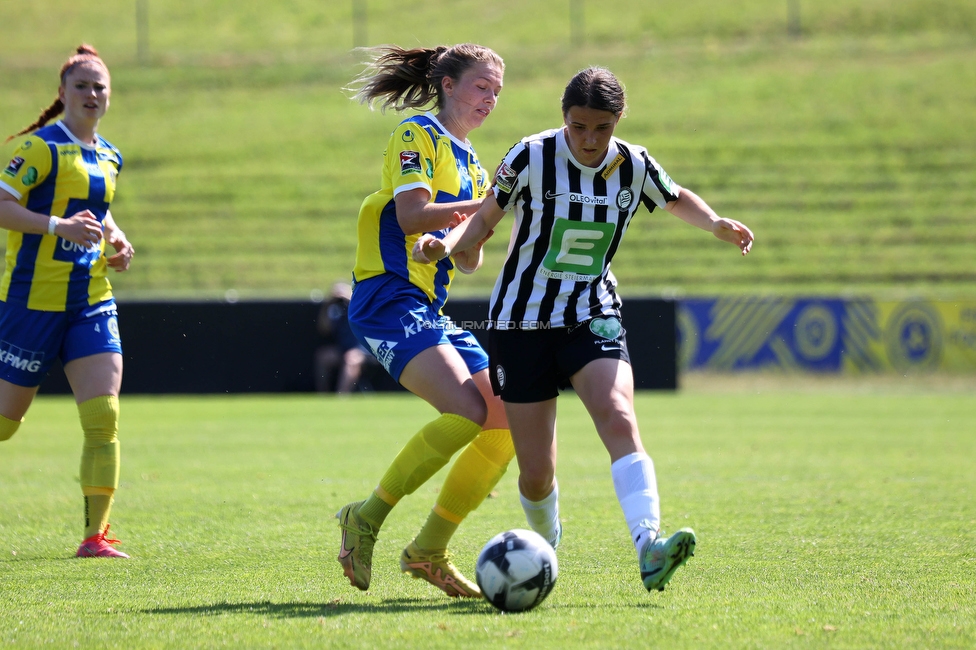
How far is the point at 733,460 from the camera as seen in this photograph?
903cm

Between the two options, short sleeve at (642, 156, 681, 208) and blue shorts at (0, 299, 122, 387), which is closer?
short sleeve at (642, 156, 681, 208)

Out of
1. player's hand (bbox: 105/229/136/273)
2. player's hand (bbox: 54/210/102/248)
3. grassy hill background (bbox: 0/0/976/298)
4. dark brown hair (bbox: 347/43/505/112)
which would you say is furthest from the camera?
grassy hill background (bbox: 0/0/976/298)

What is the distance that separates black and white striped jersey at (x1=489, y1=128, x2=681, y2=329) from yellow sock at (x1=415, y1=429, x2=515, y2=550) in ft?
1.87

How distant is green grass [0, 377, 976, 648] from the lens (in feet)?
11.8

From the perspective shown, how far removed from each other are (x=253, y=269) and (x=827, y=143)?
15.4 meters

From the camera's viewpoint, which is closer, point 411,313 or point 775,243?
point 411,313

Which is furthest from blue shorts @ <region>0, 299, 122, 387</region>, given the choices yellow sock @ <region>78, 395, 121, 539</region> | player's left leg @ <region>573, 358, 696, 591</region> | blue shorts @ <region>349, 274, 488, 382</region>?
player's left leg @ <region>573, 358, 696, 591</region>

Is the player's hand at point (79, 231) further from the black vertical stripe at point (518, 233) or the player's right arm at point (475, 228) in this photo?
the black vertical stripe at point (518, 233)

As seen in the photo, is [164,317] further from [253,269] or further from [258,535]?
[258,535]

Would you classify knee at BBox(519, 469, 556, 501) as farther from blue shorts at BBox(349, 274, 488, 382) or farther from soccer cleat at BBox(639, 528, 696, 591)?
soccer cleat at BBox(639, 528, 696, 591)

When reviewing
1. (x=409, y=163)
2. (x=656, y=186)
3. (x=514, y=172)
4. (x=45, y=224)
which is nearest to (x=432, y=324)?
(x=409, y=163)

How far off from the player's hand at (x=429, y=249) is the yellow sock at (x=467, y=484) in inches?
33.9

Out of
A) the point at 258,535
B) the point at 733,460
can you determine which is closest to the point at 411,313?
the point at 258,535

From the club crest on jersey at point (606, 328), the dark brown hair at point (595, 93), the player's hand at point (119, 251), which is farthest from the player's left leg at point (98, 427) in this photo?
the dark brown hair at point (595, 93)
